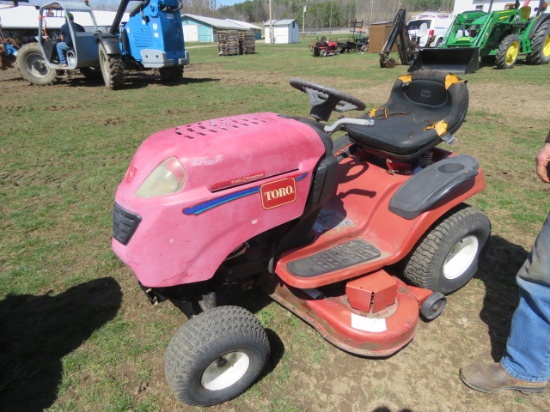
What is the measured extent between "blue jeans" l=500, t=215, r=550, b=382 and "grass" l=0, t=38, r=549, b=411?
0.94 meters

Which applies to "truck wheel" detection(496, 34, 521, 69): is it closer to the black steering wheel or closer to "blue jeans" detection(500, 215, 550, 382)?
the black steering wheel

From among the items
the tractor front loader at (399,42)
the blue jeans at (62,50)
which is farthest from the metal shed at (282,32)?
the blue jeans at (62,50)

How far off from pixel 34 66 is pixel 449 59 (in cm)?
1128

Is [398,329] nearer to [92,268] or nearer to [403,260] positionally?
[403,260]

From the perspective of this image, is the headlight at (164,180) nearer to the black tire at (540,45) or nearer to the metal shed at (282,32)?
the black tire at (540,45)

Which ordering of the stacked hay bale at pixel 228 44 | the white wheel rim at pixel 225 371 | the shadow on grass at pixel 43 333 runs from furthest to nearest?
the stacked hay bale at pixel 228 44 → the shadow on grass at pixel 43 333 → the white wheel rim at pixel 225 371

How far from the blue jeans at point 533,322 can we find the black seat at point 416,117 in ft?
3.05

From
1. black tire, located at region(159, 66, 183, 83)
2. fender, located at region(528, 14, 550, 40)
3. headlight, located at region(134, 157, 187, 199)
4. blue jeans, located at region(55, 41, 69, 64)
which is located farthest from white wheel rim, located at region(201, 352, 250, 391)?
fender, located at region(528, 14, 550, 40)

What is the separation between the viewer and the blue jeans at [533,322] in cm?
169

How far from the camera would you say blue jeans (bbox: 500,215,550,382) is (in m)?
1.69

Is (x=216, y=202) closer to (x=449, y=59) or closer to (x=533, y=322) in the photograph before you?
(x=533, y=322)

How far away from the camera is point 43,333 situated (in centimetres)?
229

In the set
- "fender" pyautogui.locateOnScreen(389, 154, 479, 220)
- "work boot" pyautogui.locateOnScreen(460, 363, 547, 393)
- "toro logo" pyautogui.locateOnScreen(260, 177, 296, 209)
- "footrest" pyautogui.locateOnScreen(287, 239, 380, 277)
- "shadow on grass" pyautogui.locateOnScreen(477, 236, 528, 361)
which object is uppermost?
"toro logo" pyautogui.locateOnScreen(260, 177, 296, 209)

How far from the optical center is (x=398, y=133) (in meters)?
2.54
